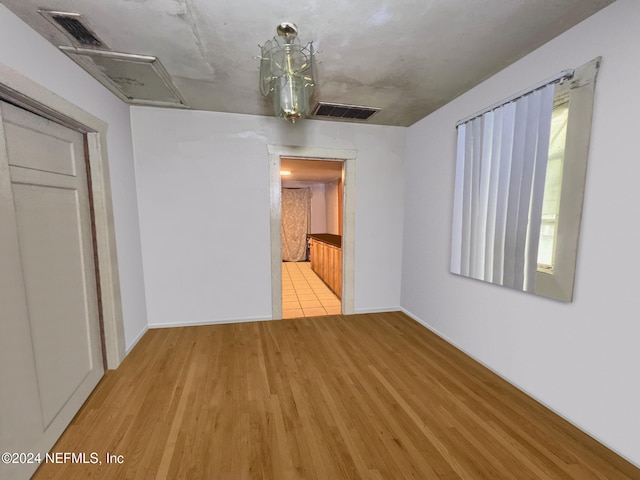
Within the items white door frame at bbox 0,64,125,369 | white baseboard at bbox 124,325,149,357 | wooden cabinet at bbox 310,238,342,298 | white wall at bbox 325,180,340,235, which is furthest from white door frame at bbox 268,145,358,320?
white wall at bbox 325,180,340,235

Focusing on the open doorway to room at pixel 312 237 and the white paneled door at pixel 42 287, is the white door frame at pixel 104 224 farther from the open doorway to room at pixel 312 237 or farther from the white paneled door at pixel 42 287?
the open doorway to room at pixel 312 237

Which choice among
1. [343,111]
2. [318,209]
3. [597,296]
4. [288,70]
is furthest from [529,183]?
[318,209]

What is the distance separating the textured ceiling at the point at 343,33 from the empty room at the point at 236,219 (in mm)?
16

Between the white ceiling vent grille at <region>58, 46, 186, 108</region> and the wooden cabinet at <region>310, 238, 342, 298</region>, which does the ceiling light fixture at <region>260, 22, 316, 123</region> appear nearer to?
the white ceiling vent grille at <region>58, 46, 186, 108</region>

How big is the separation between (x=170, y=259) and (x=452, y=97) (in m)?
3.41

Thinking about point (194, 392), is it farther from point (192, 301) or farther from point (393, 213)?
point (393, 213)

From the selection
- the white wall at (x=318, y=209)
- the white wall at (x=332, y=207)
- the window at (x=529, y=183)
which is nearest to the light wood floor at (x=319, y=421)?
the window at (x=529, y=183)

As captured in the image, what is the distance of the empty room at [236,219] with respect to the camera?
140cm

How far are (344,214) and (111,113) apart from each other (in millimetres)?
2541

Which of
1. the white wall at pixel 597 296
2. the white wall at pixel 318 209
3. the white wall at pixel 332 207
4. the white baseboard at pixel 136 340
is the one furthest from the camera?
the white wall at pixel 318 209

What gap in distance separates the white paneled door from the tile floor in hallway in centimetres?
215

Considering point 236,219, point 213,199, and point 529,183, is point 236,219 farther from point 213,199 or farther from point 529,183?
point 529,183

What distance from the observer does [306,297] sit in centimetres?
453

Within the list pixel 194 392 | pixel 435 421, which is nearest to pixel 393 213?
pixel 435 421
